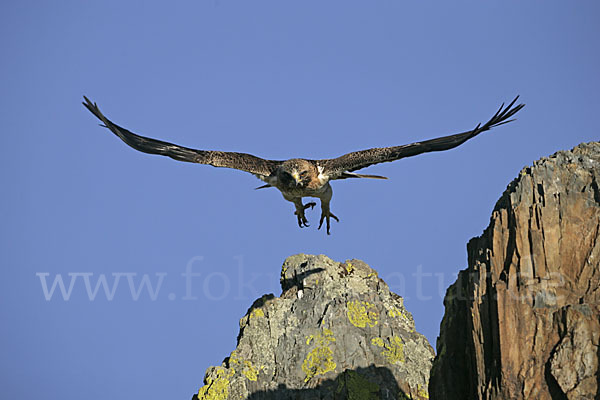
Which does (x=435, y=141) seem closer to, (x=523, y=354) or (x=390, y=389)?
(x=390, y=389)

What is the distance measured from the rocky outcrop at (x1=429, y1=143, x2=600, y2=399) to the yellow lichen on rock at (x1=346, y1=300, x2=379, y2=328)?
406 centimetres

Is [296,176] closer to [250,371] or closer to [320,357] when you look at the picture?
[320,357]

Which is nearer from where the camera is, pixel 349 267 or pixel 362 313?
pixel 362 313

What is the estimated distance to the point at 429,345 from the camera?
1395 cm

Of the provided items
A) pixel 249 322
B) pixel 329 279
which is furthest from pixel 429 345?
pixel 249 322

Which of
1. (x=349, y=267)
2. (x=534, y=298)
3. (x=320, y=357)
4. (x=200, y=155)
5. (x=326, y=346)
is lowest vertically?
(x=534, y=298)

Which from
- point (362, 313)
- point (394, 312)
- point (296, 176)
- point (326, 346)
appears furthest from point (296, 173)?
point (326, 346)

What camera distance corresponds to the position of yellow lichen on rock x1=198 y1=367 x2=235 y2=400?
12875 millimetres

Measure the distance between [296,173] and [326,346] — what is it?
11.5ft

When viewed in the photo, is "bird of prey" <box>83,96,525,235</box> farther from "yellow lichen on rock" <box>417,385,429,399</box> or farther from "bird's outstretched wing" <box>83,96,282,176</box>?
"yellow lichen on rock" <box>417,385,429,399</box>

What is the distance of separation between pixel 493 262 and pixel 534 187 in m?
1.07

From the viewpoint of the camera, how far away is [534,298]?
8.51m

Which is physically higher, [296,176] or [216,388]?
[296,176]

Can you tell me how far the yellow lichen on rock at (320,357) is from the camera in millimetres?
13250
